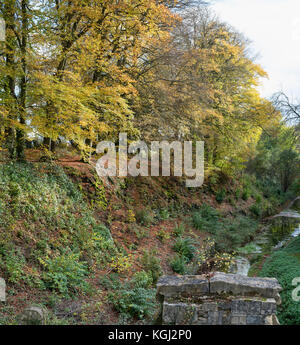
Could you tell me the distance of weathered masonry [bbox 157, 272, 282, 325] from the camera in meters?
5.39

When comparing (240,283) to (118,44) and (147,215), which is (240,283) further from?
(118,44)

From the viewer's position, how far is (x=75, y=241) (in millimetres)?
8648

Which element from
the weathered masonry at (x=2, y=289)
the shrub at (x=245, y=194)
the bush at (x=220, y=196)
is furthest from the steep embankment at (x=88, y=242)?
the shrub at (x=245, y=194)

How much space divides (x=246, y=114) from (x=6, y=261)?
14810mm

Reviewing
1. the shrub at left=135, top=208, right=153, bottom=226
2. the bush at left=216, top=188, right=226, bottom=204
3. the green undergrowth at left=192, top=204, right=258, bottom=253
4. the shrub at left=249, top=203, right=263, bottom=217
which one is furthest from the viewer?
the shrub at left=249, top=203, right=263, bottom=217

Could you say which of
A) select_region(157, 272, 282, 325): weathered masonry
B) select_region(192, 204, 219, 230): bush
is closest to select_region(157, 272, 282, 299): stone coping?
select_region(157, 272, 282, 325): weathered masonry

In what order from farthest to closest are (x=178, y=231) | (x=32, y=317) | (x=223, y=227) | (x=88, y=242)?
(x=223, y=227) → (x=178, y=231) → (x=88, y=242) → (x=32, y=317)

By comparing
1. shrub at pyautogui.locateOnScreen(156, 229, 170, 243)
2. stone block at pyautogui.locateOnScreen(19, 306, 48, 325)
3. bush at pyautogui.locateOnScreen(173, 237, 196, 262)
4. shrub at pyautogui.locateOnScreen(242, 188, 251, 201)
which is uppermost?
shrub at pyautogui.locateOnScreen(242, 188, 251, 201)

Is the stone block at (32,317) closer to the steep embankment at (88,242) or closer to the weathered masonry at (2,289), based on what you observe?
the steep embankment at (88,242)

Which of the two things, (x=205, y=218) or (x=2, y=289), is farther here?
(x=205, y=218)

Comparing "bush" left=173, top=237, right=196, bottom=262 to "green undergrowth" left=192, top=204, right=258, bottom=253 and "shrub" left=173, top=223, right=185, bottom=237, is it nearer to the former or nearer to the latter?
"shrub" left=173, top=223, right=185, bottom=237

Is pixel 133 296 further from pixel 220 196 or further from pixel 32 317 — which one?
pixel 220 196

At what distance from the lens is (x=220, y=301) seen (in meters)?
5.56

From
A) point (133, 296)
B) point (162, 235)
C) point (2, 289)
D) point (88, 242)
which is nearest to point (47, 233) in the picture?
point (88, 242)
